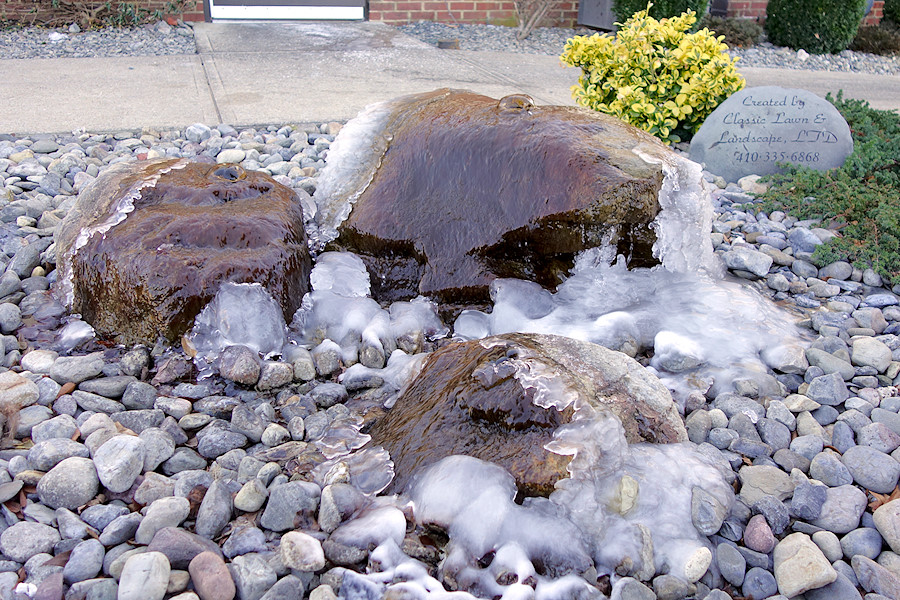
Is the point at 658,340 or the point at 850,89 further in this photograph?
the point at 850,89

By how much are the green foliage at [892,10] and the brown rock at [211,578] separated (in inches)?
462

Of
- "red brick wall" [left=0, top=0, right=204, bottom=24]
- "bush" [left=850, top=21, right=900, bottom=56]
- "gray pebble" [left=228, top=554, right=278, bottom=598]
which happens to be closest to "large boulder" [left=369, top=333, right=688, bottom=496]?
"gray pebble" [left=228, top=554, right=278, bottom=598]

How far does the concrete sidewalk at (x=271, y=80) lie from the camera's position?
15.9ft

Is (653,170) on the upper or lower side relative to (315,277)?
upper

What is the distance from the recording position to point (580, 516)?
174cm

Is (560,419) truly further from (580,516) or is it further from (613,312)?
(613,312)

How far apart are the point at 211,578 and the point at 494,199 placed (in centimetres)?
169

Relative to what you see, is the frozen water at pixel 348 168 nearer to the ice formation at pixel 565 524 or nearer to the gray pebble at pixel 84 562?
the ice formation at pixel 565 524

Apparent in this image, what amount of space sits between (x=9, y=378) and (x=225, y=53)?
5142 millimetres

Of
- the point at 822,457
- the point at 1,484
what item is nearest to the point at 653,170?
the point at 822,457

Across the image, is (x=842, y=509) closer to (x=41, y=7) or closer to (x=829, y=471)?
(x=829, y=471)

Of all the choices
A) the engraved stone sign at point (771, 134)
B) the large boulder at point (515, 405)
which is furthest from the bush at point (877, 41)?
the large boulder at point (515, 405)

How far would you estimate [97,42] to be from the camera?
23.1 ft

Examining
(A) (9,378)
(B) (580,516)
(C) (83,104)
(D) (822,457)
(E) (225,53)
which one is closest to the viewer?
(B) (580,516)
